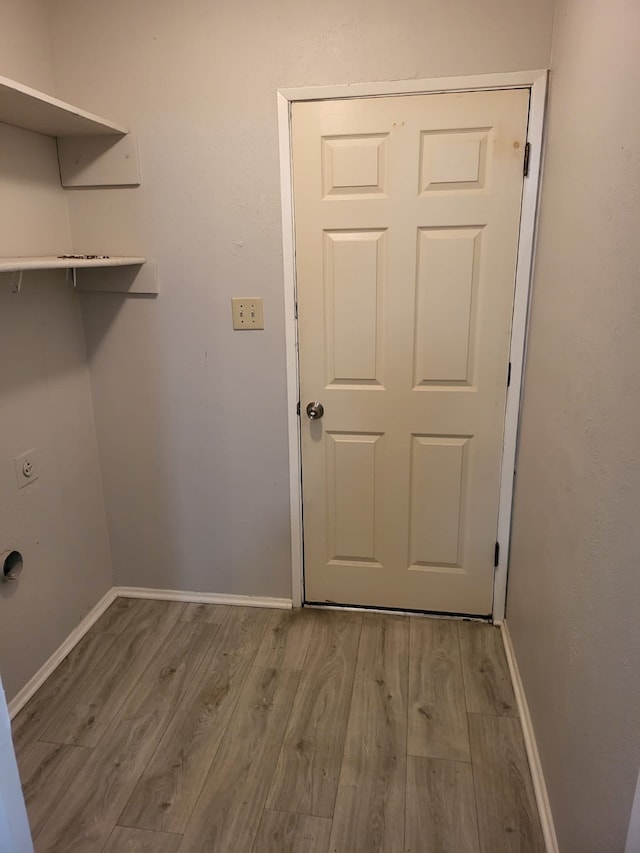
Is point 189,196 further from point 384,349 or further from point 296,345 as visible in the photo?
point 384,349

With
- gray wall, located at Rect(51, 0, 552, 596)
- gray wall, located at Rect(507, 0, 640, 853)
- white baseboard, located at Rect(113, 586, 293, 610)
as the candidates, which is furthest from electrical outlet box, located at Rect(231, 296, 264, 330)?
white baseboard, located at Rect(113, 586, 293, 610)

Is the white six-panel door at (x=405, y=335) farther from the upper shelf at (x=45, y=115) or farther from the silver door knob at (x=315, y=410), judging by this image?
the upper shelf at (x=45, y=115)

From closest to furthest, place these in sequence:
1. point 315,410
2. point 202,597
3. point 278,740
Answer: point 278,740
point 315,410
point 202,597

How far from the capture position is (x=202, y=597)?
2572mm

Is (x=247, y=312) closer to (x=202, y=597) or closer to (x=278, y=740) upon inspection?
(x=202, y=597)

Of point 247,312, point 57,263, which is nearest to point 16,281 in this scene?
point 57,263

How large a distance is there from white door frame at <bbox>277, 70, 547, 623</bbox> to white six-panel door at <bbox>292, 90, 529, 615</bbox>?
0.03 m

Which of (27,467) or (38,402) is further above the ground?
(38,402)

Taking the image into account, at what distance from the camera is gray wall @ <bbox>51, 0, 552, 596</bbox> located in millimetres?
1897

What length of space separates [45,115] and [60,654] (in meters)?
1.93

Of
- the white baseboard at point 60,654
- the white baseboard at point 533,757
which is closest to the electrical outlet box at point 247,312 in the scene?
the white baseboard at point 60,654

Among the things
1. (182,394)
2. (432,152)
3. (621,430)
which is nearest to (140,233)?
(182,394)

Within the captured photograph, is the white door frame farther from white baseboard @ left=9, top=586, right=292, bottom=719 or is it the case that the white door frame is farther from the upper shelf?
the upper shelf

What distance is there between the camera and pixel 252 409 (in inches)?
90.9
